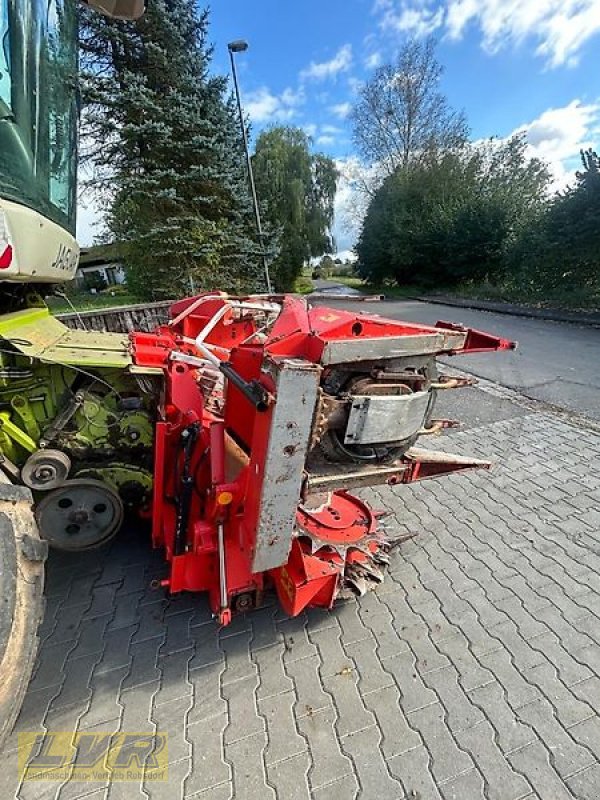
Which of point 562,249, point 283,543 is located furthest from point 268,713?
point 562,249

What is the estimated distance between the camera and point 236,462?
2.29 m

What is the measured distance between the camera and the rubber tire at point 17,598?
1.38 metres

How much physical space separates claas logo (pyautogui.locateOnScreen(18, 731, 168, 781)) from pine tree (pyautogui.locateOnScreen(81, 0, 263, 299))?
11049 mm

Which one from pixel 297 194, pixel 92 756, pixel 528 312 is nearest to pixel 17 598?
pixel 92 756

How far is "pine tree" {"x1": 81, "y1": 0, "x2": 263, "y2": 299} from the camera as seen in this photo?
10555mm

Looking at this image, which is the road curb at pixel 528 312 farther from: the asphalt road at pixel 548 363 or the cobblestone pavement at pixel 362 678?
the cobblestone pavement at pixel 362 678

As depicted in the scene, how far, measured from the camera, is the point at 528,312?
12.0 meters

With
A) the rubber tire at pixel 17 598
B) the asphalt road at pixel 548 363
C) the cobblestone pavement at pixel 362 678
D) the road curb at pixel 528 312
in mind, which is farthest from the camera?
the road curb at pixel 528 312

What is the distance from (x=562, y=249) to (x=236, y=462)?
14.2m

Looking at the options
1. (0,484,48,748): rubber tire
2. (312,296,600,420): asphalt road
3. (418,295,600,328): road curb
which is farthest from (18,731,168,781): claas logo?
(418,295,600,328): road curb

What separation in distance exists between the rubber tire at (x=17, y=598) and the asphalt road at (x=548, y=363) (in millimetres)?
2645

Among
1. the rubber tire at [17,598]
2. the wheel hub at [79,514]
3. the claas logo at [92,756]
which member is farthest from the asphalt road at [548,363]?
the claas logo at [92,756]

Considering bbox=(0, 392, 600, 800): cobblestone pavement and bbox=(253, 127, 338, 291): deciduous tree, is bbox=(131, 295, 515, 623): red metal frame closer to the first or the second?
bbox=(0, 392, 600, 800): cobblestone pavement

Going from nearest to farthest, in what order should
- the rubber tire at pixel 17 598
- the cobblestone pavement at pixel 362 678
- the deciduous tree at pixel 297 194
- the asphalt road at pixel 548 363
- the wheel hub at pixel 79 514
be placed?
the rubber tire at pixel 17 598
the cobblestone pavement at pixel 362 678
the wheel hub at pixel 79 514
the asphalt road at pixel 548 363
the deciduous tree at pixel 297 194
